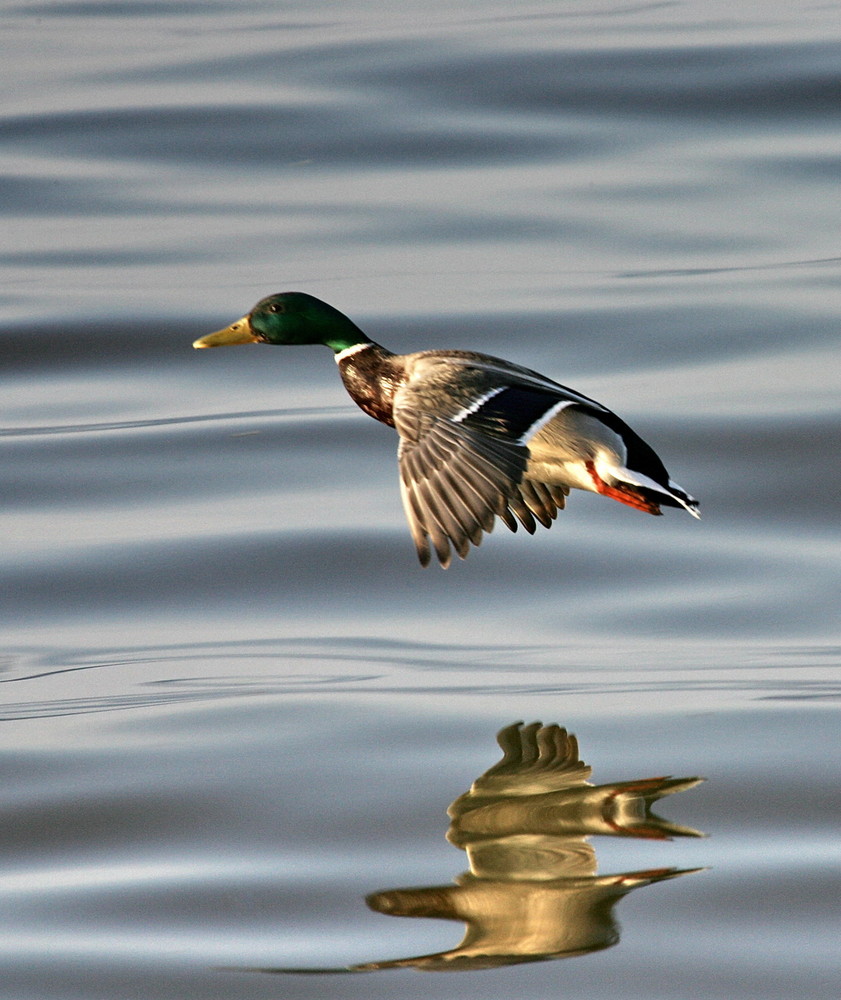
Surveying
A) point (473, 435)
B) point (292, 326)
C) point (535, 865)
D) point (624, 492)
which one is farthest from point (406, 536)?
point (535, 865)

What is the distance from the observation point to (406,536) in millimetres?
7305

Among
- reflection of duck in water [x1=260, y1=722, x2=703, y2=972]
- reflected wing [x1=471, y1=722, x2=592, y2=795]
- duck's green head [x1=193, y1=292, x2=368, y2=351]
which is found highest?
duck's green head [x1=193, y1=292, x2=368, y2=351]

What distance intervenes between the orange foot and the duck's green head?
964 mm

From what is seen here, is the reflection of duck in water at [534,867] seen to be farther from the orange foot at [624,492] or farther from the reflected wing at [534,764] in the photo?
the orange foot at [624,492]

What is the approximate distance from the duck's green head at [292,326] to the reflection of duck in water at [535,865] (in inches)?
62.0

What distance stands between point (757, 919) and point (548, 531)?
3505mm

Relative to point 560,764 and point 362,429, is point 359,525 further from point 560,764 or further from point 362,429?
point 560,764

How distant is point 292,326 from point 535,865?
2.28m

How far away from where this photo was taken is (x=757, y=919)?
4.01 m

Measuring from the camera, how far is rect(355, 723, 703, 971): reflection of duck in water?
3.91 m

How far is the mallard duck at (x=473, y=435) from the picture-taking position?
15.6 feet

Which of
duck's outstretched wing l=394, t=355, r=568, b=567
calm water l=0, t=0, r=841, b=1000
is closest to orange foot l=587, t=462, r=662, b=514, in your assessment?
duck's outstretched wing l=394, t=355, r=568, b=567

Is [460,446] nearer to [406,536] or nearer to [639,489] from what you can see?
[639,489]

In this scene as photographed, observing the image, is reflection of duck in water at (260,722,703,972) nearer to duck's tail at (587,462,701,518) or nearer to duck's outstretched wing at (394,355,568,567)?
duck's outstretched wing at (394,355,568,567)
